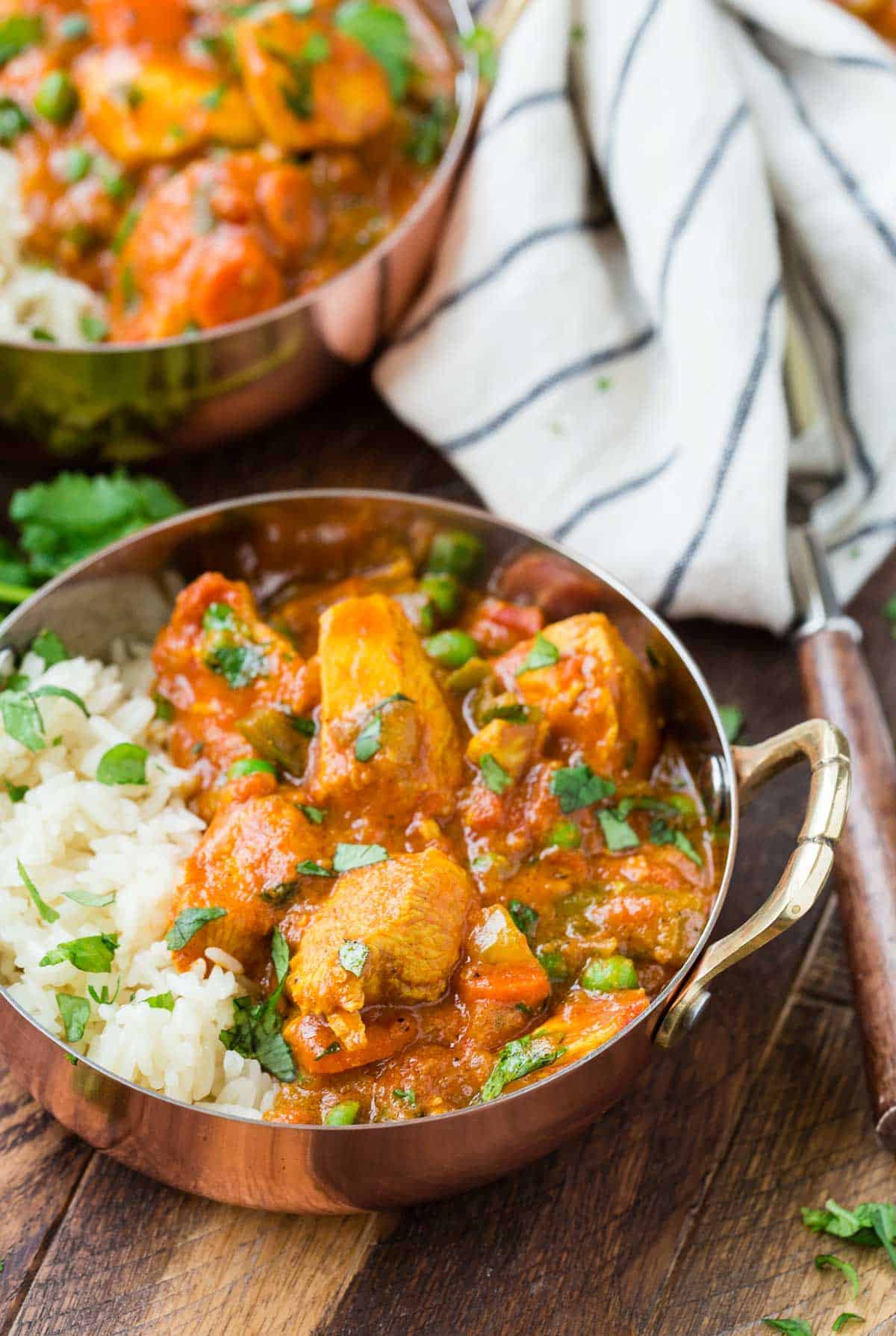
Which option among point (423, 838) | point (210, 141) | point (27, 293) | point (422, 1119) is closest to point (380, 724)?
point (423, 838)

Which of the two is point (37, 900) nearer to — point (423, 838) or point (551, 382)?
point (423, 838)

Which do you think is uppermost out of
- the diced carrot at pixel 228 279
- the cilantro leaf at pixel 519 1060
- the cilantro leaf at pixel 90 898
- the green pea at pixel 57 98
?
the green pea at pixel 57 98

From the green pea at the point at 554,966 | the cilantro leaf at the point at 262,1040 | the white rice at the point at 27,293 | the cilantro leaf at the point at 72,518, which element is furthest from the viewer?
the white rice at the point at 27,293

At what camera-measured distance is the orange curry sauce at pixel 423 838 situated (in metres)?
2.33

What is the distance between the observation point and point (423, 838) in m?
2.57

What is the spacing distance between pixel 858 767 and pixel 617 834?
0.56 m

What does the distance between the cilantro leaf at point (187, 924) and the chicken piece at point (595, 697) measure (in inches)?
29.4

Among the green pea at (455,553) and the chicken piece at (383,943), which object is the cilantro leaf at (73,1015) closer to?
the chicken piece at (383,943)

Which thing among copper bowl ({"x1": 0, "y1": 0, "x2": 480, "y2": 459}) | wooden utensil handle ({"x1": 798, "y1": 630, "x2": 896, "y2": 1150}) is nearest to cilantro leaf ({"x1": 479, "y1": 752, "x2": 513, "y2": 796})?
wooden utensil handle ({"x1": 798, "y1": 630, "x2": 896, "y2": 1150})

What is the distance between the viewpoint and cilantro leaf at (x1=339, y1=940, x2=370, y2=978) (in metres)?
2.26

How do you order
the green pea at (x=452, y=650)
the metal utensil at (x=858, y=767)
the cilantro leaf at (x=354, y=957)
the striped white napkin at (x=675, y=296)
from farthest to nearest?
the striped white napkin at (x=675, y=296), the green pea at (x=452, y=650), the metal utensil at (x=858, y=767), the cilantro leaf at (x=354, y=957)

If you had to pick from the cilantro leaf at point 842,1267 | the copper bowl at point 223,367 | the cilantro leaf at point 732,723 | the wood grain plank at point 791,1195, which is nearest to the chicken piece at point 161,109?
the copper bowl at point 223,367

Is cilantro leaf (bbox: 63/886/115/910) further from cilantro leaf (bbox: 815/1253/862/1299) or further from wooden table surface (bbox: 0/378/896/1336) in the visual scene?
cilantro leaf (bbox: 815/1253/862/1299)

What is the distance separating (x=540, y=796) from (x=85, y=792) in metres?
0.86
